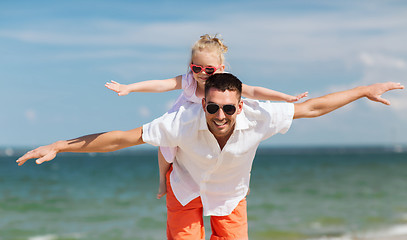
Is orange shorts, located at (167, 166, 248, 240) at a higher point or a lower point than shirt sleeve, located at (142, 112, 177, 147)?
lower

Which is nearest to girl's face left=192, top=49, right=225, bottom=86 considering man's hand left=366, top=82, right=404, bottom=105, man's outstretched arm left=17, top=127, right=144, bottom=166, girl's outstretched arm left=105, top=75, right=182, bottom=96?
girl's outstretched arm left=105, top=75, right=182, bottom=96

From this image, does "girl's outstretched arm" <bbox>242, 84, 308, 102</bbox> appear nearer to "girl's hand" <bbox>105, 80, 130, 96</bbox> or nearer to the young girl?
the young girl

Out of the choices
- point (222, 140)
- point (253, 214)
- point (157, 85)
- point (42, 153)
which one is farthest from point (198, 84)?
point (253, 214)

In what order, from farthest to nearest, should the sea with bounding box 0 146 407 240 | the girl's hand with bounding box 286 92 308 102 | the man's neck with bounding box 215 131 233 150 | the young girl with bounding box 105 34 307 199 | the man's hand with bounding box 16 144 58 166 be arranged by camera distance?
the sea with bounding box 0 146 407 240 < the young girl with bounding box 105 34 307 199 < the girl's hand with bounding box 286 92 308 102 < the man's neck with bounding box 215 131 233 150 < the man's hand with bounding box 16 144 58 166

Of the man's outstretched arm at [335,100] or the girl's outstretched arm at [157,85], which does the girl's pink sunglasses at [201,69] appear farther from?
the man's outstretched arm at [335,100]

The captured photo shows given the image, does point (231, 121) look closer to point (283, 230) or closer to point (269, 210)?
point (283, 230)

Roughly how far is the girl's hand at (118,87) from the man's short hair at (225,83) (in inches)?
35.9

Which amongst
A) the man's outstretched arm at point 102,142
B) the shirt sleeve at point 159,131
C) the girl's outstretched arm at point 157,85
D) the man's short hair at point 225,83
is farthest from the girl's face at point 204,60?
the man's outstretched arm at point 102,142

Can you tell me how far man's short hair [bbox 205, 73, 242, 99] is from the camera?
387 centimetres

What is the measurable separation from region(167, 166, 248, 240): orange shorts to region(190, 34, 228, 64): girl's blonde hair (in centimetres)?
147

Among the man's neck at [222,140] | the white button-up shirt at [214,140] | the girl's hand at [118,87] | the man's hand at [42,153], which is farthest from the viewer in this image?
the girl's hand at [118,87]

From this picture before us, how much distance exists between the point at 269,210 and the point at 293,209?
0.77m

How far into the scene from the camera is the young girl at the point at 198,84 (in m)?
4.52

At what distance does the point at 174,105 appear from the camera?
453cm
